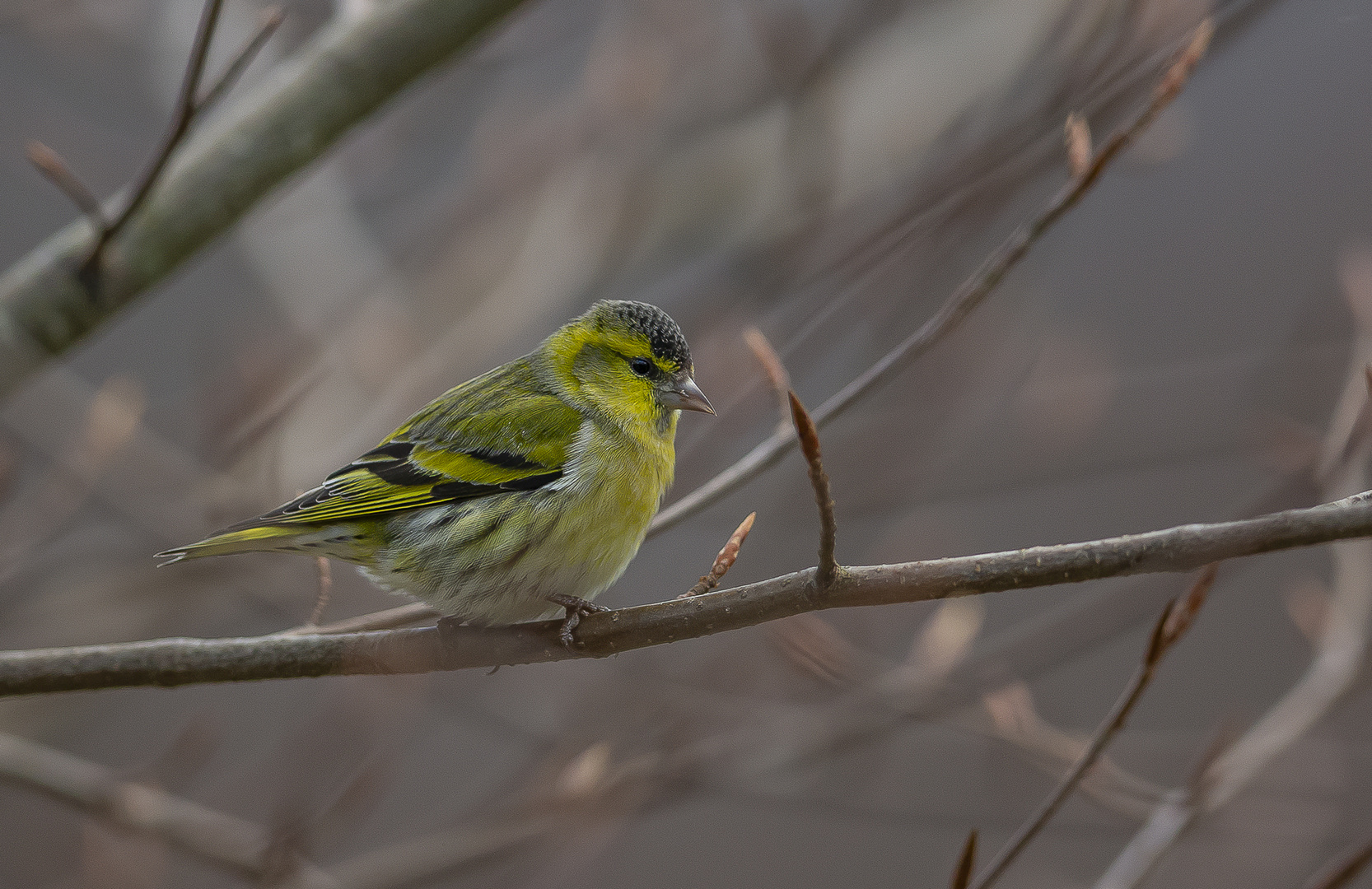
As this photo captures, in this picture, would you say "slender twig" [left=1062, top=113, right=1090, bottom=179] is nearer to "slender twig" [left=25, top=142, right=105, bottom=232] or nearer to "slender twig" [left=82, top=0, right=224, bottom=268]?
"slender twig" [left=82, top=0, right=224, bottom=268]

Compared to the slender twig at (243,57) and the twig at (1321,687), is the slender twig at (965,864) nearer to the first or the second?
the twig at (1321,687)

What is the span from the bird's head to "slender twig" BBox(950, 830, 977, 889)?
A: 2037mm

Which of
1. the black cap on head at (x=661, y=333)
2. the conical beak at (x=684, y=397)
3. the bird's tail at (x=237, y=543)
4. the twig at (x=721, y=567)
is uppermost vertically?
the black cap on head at (x=661, y=333)

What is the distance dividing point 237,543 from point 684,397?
5.00 feet

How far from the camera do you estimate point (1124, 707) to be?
252 cm

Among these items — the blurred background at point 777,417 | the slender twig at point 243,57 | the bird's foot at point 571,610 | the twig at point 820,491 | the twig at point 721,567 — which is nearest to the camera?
the twig at point 820,491

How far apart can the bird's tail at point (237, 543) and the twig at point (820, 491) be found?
5.88ft

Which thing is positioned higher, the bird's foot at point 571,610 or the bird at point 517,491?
the bird at point 517,491

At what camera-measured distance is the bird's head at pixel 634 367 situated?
162 inches

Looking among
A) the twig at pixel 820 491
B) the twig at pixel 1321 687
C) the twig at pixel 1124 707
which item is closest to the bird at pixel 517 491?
the twig at pixel 820 491

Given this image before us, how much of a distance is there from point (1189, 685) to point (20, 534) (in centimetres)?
667

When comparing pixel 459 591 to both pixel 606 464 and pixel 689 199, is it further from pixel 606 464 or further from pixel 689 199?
pixel 689 199

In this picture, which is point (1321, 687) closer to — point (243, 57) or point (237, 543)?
point (237, 543)

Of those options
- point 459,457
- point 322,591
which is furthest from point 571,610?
point 459,457
